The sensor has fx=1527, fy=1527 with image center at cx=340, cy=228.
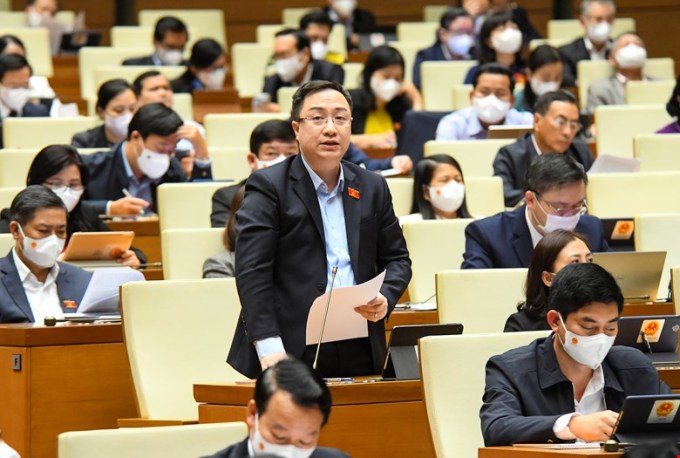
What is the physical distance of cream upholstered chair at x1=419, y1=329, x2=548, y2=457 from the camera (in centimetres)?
365

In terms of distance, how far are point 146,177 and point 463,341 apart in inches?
124

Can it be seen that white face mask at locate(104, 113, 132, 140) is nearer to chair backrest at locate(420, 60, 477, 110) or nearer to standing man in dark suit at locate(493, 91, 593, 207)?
standing man in dark suit at locate(493, 91, 593, 207)

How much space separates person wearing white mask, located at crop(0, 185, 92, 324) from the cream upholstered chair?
5.12ft

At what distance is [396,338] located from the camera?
3.86 metres

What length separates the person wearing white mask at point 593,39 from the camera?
966 centimetres

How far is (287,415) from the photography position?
275 centimetres

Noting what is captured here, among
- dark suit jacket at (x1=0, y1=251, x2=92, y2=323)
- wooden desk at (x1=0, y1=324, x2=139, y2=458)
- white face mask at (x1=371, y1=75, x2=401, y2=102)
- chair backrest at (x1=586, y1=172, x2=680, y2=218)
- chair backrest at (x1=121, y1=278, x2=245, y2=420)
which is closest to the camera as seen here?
chair backrest at (x1=121, y1=278, x2=245, y2=420)

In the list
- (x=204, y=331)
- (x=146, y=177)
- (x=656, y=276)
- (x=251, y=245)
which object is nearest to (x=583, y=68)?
(x=146, y=177)

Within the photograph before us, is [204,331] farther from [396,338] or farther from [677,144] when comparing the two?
[677,144]

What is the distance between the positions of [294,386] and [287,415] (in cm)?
6

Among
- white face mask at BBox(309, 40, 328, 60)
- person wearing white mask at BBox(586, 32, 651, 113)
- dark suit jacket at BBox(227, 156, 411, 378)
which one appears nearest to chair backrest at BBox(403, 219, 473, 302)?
dark suit jacket at BBox(227, 156, 411, 378)

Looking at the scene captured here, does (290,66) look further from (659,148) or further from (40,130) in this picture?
(659,148)

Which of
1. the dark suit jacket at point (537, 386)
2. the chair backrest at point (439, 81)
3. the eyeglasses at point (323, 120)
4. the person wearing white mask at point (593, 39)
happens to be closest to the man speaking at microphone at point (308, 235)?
the eyeglasses at point (323, 120)

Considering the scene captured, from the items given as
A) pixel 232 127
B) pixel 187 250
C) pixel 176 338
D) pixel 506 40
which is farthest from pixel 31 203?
pixel 506 40
